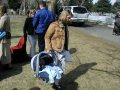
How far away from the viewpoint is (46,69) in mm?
6973

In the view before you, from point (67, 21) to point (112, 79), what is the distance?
8.01ft

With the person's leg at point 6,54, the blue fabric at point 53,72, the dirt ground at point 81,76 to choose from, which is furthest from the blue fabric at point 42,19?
the blue fabric at point 53,72

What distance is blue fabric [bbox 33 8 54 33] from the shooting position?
8578 mm

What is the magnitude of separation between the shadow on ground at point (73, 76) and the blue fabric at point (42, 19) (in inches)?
55.8

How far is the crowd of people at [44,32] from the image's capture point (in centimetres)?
715

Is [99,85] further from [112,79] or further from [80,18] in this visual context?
[80,18]

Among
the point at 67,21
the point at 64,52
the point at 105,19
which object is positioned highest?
the point at 67,21

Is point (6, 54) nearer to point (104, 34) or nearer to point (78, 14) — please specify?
point (104, 34)

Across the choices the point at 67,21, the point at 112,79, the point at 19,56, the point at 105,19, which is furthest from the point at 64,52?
the point at 105,19

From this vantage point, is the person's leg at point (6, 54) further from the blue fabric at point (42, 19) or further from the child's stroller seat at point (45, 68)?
the child's stroller seat at point (45, 68)

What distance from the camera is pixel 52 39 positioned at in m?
7.23

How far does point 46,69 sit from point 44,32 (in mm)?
1871

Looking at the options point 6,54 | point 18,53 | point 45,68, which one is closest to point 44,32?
point 6,54

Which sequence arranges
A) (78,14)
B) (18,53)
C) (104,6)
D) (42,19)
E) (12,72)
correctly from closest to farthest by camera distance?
(42,19), (12,72), (18,53), (78,14), (104,6)
